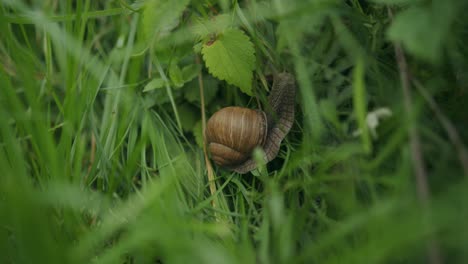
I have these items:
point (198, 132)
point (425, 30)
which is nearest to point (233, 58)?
point (198, 132)

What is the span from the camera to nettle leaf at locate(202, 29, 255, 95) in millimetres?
1496

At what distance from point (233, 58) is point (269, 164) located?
0.50 meters

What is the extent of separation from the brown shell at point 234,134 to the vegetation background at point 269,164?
8cm

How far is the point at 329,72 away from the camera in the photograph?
1.48 meters

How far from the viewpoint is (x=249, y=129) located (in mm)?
1687

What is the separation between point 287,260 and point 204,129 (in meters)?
0.85

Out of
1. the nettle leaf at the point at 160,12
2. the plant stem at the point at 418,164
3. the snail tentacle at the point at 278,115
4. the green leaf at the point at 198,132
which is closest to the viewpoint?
the plant stem at the point at 418,164

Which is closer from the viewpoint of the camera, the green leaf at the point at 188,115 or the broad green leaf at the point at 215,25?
the broad green leaf at the point at 215,25

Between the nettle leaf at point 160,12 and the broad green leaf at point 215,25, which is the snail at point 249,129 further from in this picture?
the nettle leaf at point 160,12

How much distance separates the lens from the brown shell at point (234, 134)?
166cm

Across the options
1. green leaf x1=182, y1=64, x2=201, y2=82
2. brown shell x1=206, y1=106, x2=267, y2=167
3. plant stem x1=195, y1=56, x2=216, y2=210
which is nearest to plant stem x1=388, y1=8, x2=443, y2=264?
brown shell x1=206, y1=106, x2=267, y2=167

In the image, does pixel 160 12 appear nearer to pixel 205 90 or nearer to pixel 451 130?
pixel 205 90

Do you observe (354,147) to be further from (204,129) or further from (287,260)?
(204,129)

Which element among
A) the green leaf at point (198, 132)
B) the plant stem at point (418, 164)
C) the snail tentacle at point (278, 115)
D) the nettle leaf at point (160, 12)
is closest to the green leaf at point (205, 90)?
the green leaf at point (198, 132)
